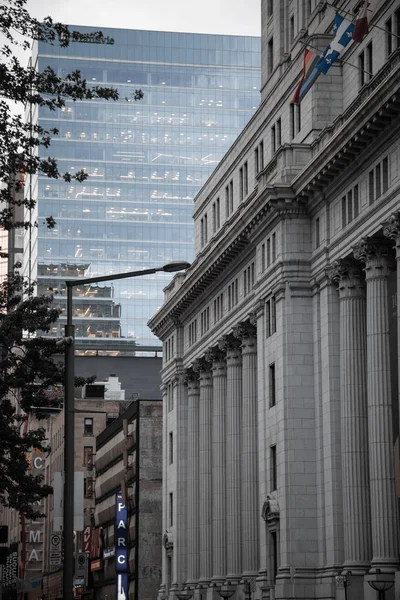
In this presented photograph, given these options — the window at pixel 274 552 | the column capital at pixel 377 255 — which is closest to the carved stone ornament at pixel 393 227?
the column capital at pixel 377 255

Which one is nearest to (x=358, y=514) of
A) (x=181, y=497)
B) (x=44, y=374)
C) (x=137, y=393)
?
(x=44, y=374)

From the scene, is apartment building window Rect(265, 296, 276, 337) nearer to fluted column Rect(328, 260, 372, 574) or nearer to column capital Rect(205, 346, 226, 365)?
fluted column Rect(328, 260, 372, 574)

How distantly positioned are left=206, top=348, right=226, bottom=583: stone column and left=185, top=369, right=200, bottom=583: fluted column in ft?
17.0

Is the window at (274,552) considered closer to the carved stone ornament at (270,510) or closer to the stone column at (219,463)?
the carved stone ornament at (270,510)

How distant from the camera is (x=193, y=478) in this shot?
342ft

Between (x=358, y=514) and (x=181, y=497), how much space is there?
131 feet

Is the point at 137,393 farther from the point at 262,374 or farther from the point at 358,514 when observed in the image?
the point at 358,514

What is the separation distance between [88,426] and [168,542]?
61.9m

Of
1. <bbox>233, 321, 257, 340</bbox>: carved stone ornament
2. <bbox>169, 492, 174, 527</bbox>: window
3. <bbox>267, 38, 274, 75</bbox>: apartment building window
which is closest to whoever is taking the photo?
<bbox>233, 321, 257, 340</bbox>: carved stone ornament

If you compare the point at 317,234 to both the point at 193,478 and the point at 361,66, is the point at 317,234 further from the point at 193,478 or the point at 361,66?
the point at 193,478

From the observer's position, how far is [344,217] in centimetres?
7006

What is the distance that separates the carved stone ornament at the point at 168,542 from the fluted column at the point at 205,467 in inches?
380

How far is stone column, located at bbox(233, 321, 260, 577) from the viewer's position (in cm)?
8588

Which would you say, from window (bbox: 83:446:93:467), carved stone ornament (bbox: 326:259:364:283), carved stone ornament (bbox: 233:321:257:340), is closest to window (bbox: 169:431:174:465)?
carved stone ornament (bbox: 233:321:257:340)
